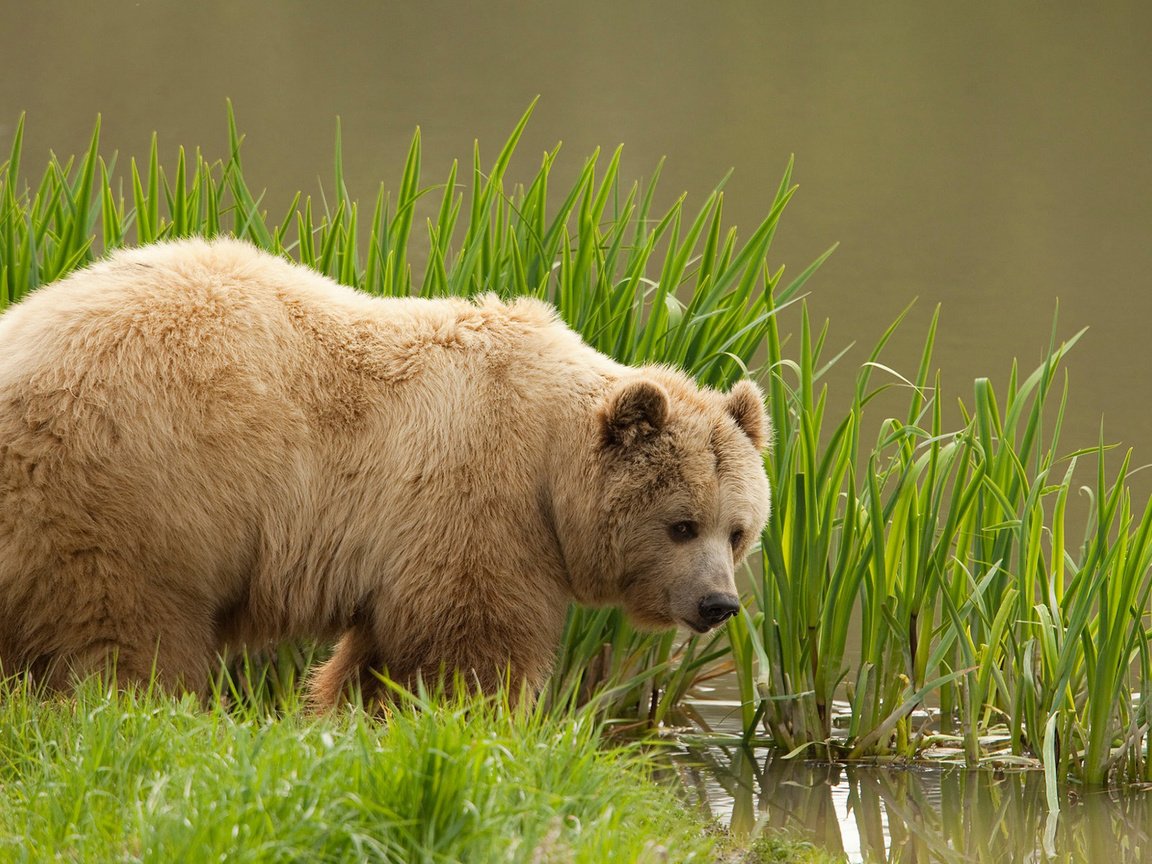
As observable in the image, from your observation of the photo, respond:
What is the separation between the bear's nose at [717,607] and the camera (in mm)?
4516

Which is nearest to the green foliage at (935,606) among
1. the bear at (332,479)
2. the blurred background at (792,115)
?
the bear at (332,479)

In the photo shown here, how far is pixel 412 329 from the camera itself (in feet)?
15.0

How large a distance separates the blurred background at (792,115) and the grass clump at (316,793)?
23.2 ft

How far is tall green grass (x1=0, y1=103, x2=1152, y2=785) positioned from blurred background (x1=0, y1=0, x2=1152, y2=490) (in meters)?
4.35

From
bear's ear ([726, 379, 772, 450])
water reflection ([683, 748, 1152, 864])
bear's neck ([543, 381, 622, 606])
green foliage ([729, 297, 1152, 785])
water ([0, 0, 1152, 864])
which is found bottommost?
water reflection ([683, 748, 1152, 864])

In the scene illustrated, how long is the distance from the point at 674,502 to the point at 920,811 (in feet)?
5.20

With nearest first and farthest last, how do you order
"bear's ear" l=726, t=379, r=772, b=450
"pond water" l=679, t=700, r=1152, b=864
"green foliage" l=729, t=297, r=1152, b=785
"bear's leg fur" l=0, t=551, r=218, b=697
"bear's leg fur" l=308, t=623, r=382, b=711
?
"bear's leg fur" l=0, t=551, r=218, b=697
"bear's leg fur" l=308, t=623, r=382, b=711
"bear's ear" l=726, t=379, r=772, b=450
"pond water" l=679, t=700, r=1152, b=864
"green foliage" l=729, t=297, r=1152, b=785

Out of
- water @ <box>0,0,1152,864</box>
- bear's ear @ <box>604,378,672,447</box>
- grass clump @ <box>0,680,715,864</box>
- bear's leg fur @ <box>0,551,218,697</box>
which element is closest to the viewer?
grass clump @ <box>0,680,715,864</box>

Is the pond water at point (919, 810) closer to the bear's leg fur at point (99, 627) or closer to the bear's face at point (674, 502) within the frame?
the bear's face at point (674, 502)

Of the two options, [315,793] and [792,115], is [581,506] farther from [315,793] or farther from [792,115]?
[792,115]

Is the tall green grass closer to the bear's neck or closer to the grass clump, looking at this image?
the bear's neck

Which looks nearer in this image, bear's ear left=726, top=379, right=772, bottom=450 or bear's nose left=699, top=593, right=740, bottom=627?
bear's nose left=699, top=593, right=740, bottom=627

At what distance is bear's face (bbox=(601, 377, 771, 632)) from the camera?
4.53 m

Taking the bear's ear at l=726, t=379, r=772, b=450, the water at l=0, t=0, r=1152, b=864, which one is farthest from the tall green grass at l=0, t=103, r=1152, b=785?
the bear's ear at l=726, t=379, r=772, b=450
